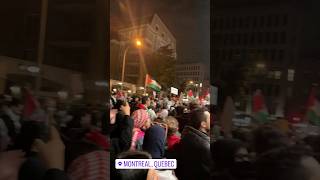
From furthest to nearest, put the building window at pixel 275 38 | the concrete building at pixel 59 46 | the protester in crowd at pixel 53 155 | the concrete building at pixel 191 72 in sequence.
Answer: the concrete building at pixel 59 46
the protester in crowd at pixel 53 155
the building window at pixel 275 38
the concrete building at pixel 191 72

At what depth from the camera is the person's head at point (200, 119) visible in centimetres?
446

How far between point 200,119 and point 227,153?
389 millimetres

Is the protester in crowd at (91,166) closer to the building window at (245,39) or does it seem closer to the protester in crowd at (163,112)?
the protester in crowd at (163,112)

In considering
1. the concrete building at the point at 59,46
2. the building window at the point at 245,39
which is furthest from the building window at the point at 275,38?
the concrete building at the point at 59,46

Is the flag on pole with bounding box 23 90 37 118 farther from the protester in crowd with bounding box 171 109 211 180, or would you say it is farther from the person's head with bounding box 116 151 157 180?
the protester in crowd with bounding box 171 109 211 180

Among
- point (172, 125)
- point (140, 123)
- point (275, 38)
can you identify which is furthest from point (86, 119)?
point (275, 38)

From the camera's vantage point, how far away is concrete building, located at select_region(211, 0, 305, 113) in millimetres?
4488

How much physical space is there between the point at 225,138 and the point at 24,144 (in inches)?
69.0

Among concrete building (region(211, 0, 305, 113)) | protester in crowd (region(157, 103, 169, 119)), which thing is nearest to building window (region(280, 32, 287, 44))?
concrete building (region(211, 0, 305, 113))

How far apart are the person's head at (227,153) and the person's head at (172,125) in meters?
0.34

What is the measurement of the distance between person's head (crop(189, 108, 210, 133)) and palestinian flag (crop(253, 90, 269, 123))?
1.34 feet

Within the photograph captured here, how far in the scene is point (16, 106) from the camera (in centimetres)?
482

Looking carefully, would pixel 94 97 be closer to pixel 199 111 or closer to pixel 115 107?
pixel 115 107

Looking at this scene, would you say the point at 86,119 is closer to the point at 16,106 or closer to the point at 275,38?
the point at 16,106
